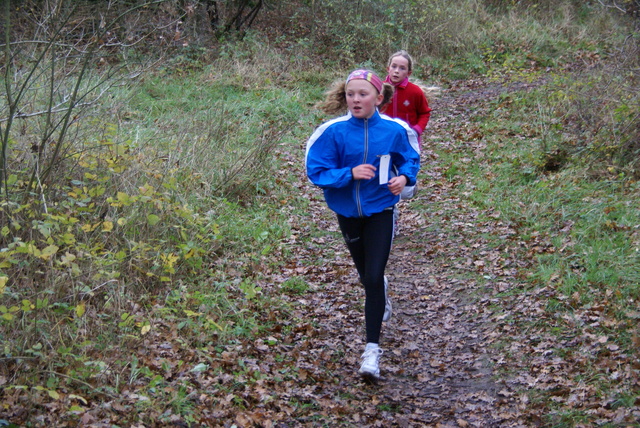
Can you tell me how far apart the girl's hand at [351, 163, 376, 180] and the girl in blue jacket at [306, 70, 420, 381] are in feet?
0.21

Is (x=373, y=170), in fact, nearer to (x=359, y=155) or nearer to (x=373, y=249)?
(x=359, y=155)

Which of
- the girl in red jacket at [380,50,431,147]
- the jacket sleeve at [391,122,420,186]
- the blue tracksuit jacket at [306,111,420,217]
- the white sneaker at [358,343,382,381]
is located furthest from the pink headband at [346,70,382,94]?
the girl in red jacket at [380,50,431,147]

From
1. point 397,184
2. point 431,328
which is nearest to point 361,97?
point 397,184

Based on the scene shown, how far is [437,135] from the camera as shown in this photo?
40.9 feet

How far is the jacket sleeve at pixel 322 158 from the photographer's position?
175 inches

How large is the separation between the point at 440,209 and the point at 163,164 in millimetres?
3860

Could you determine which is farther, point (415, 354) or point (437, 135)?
point (437, 135)

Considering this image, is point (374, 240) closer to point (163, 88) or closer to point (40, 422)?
point (40, 422)

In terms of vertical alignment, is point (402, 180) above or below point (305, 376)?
above

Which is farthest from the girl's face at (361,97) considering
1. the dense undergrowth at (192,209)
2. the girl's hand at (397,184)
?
the dense undergrowth at (192,209)

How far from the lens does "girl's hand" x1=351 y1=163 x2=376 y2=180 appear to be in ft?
14.2

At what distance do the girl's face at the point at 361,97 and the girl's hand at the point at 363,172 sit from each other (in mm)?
425

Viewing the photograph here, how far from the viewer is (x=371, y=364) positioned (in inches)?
180

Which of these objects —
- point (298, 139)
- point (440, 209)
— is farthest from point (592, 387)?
point (298, 139)
